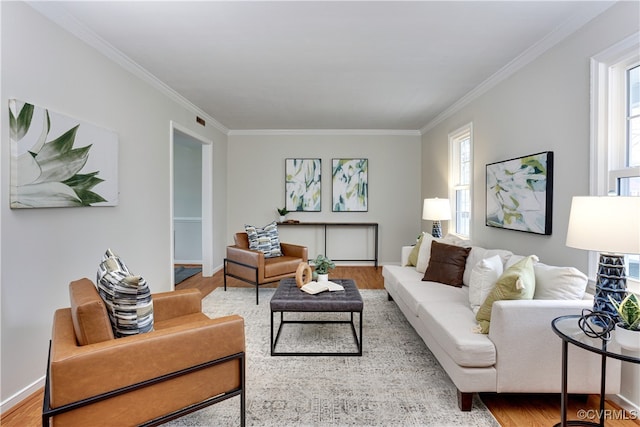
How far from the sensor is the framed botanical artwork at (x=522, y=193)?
104 inches

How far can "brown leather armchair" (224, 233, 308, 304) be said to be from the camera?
13.3ft

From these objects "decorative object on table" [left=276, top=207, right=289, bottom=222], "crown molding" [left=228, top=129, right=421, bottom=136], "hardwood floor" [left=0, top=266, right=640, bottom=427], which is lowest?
"hardwood floor" [left=0, top=266, right=640, bottom=427]

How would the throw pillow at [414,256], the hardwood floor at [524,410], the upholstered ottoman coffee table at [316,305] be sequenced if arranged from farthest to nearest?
the throw pillow at [414,256] → the upholstered ottoman coffee table at [316,305] → the hardwood floor at [524,410]

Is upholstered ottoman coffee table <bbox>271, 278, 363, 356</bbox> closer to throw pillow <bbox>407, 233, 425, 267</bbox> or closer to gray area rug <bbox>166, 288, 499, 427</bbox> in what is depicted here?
gray area rug <bbox>166, 288, 499, 427</bbox>

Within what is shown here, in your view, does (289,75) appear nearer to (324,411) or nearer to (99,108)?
(99,108)

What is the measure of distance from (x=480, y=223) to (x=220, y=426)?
10.8ft

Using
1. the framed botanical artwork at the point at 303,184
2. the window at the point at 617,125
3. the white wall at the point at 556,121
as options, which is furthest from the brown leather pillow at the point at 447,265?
the framed botanical artwork at the point at 303,184

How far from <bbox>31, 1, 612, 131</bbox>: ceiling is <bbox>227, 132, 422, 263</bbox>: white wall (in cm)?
191

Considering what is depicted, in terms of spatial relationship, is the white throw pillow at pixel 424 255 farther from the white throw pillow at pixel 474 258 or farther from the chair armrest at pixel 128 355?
the chair armrest at pixel 128 355

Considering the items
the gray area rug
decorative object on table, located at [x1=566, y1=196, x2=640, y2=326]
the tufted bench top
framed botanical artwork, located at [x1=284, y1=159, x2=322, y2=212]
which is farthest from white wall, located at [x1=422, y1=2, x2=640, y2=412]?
framed botanical artwork, located at [x1=284, y1=159, x2=322, y2=212]

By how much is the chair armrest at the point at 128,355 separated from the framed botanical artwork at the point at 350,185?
14.8 ft

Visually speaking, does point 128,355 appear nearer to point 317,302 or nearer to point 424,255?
point 317,302

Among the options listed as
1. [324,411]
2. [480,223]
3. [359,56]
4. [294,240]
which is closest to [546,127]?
[480,223]

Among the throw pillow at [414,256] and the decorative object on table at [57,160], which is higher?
the decorative object on table at [57,160]
